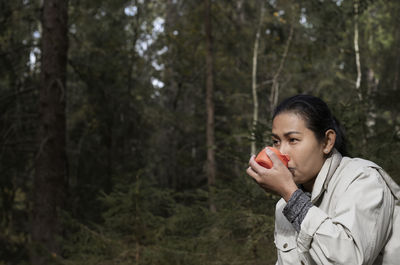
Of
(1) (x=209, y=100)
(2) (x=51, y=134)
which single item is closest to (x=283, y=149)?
(2) (x=51, y=134)

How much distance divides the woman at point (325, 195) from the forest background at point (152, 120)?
1665 mm

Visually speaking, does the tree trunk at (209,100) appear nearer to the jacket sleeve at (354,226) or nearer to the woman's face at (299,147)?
the woman's face at (299,147)

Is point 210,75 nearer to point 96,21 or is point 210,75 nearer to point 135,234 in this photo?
point 96,21

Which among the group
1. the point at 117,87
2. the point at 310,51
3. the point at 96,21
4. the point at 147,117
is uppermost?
the point at 96,21

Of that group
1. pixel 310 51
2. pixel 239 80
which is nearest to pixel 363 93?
pixel 310 51

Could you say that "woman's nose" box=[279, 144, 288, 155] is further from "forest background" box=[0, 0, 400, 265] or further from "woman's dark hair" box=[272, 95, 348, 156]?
"forest background" box=[0, 0, 400, 265]

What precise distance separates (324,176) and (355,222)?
334mm

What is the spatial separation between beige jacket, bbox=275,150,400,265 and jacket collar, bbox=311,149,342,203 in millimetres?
38

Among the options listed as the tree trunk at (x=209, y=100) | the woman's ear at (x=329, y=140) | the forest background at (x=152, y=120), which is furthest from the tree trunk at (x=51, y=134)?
the woman's ear at (x=329, y=140)

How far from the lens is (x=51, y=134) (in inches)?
291

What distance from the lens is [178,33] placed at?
657 inches

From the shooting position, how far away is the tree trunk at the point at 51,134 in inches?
288

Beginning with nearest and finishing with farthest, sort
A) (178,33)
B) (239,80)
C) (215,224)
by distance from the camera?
(215,224) < (178,33) < (239,80)

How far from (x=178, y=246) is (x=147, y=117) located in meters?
10.1
